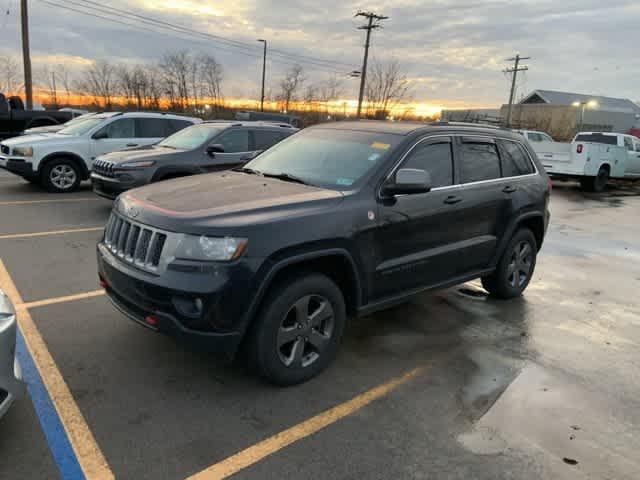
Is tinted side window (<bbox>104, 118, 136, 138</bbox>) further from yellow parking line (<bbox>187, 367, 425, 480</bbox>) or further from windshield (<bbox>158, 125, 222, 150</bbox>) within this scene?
yellow parking line (<bbox>187, 367, 425, 480</bbox>)

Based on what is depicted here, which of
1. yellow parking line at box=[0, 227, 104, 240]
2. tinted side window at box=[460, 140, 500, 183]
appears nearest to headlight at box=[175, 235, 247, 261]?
tinted side window at box=[460, 140, 500, 183]

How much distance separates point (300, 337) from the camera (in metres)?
3.28

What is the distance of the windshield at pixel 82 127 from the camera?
10.5m

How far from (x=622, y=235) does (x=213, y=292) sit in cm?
919

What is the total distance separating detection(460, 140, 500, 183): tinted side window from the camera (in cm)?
441

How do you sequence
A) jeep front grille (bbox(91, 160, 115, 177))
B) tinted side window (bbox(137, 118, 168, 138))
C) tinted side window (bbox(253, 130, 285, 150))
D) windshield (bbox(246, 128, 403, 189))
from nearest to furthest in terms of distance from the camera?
windshield (bbox(246, 128, 403, 189))
jeep front grille (bbox(91, 160, 115, 177))
tinted side window (bbox(253, 130, 285, 150))
tinted side window (bbox(137, 118, 168, 138))

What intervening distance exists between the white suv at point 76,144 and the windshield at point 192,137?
191cm

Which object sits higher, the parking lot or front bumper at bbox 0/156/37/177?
front bumper at bbox 0/156/37/177

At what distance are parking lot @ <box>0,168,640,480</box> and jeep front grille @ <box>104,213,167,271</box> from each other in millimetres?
857

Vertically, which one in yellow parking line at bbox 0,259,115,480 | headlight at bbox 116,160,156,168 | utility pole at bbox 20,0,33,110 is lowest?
yellow parking line at bbox 0,259,115,480

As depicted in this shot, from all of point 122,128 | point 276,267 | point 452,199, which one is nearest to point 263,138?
point 122,128

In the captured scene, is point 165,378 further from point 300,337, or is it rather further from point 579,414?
point 579,414

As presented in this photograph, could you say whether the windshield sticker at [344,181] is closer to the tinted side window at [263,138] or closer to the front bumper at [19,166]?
the tinted side window at [263,138]

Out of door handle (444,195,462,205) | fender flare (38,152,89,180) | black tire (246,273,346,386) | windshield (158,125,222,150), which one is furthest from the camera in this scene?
fender flare (38,152,89,180)
